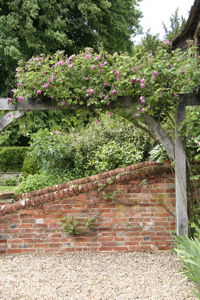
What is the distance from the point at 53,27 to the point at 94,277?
1122 centimetres

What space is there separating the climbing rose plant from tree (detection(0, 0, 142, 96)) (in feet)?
27.5

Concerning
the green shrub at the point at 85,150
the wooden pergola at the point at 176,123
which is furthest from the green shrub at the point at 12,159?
the wooden pergola at the point at 176,123

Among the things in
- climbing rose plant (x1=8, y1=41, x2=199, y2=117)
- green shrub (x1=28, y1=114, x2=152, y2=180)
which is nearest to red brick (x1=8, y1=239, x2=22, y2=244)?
green shrub (x1=28, y1=114, x2=152, y2=180)

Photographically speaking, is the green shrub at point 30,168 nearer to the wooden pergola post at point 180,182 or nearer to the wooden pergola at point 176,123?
the wooden pergola at point 176,123

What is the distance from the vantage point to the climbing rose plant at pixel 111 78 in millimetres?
3311

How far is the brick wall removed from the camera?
13.5 feet

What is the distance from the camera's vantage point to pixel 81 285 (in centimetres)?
306

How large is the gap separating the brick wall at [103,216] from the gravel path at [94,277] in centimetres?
16

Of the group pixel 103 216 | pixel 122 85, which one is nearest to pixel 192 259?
pixel 103 216

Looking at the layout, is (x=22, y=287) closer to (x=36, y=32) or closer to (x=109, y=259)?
(x=109, y=259)

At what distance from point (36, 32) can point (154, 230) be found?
436 inches

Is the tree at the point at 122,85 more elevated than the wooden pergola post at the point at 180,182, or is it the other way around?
the tree at the point at 122,85

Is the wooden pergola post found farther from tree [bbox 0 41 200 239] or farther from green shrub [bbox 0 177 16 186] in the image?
green shrub [bbox 0 177 16 186]

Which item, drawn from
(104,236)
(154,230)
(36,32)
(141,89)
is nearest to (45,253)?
(104,236)
